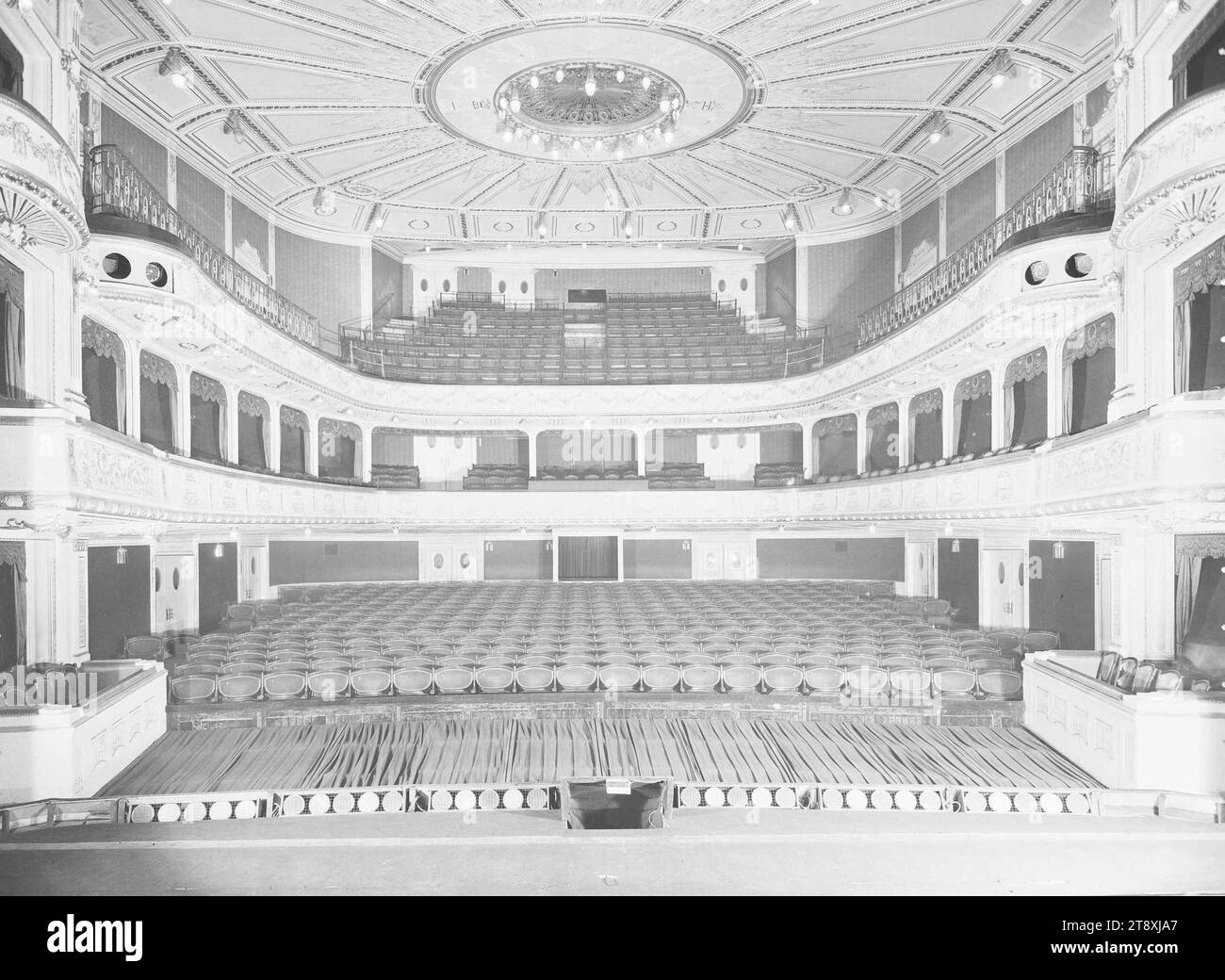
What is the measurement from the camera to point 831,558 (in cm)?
1358

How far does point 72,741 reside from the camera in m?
4.96

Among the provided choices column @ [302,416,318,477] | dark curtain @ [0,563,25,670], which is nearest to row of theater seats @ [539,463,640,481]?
column @ [302,416,318,477]

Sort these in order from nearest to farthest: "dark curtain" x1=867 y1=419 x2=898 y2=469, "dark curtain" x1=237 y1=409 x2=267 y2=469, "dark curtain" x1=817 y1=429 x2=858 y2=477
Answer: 1. "dark curtain" x1=237 y1=409 x2=267 y2=469
2. "dark curtain" x1=867 y1=419 x2=898 y2=469
3. "dark curtain" x1=817 y1=429 x2=858 y2=477

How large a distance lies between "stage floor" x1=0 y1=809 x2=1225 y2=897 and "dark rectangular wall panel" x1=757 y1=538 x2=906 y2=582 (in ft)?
27.0

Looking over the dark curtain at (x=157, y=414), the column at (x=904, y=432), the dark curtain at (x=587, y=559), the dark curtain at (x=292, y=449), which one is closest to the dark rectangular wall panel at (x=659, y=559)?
the dark curtain at (x=587, y=559)

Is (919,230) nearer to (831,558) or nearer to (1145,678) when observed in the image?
(831,558)

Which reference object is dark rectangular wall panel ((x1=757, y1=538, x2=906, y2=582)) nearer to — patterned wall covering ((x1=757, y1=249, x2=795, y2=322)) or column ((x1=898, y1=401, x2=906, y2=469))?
column ((x1=898, y1=401, x2=906, y2=469))

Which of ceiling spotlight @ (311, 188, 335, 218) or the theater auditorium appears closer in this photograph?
the theater auditorium

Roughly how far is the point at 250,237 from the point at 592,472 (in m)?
6.87

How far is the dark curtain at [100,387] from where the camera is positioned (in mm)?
8102

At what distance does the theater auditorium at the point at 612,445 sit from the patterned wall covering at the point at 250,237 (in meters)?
0.12

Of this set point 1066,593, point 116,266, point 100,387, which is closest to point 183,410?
point 100,387

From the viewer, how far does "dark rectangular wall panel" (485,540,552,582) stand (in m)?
14.2

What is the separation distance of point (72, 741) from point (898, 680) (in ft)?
20.7
